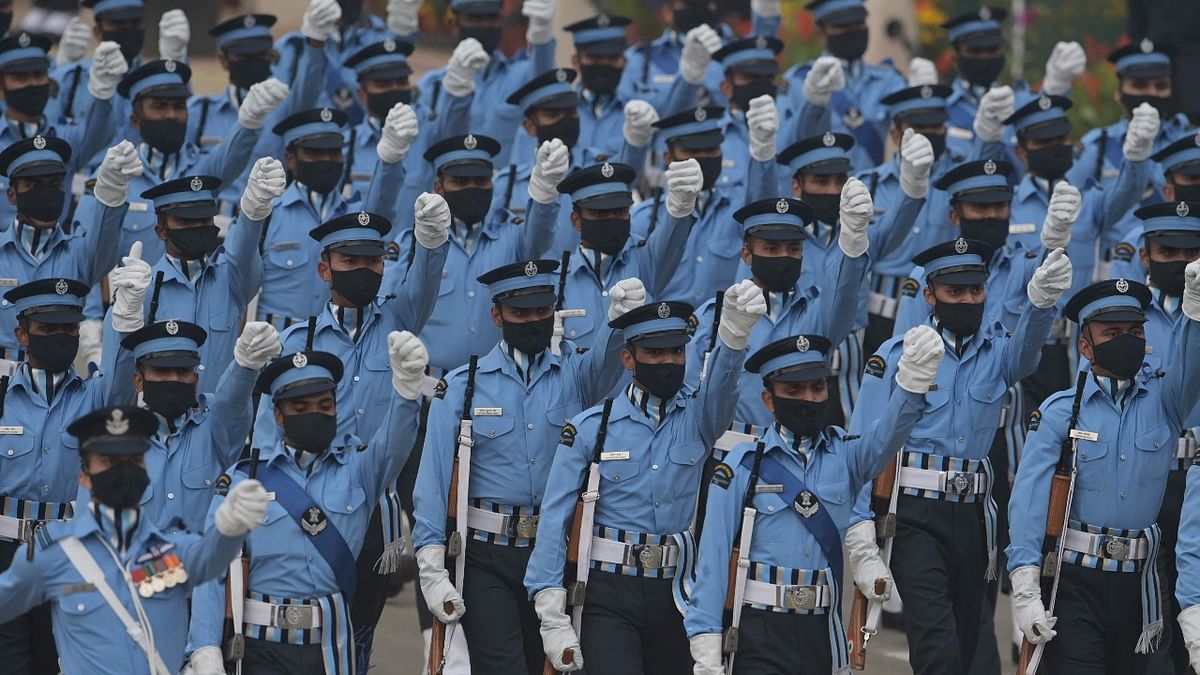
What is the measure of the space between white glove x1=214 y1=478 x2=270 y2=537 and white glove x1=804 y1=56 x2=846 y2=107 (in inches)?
280

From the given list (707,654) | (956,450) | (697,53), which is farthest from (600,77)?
(707,654)

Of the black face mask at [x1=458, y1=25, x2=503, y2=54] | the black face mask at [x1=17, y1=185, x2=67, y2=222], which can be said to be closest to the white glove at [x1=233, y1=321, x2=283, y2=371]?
the black face mask at [x1=17, y1=185, x2=67, y2=222]

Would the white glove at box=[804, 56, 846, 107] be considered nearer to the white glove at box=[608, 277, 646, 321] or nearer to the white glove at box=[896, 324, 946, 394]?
the white glove at box=[608, 277, 646, 321]

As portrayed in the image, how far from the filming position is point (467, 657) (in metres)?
10.2

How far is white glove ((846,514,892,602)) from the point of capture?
10453mm

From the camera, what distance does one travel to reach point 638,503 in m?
10.0

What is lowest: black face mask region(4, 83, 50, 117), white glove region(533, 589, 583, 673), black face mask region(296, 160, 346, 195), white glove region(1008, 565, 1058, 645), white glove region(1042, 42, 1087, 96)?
white glove region(533, 589, 583, 673)

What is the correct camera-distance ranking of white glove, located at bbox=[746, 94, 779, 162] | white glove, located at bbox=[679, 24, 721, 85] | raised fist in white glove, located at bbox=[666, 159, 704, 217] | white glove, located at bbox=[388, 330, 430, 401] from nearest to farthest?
white glove, located at bbox=[388, 330, 430, 401], raised fist in white glove, located at bbox=[666, 159, 704, 217], white glove, located at bbox=[746, 94, 779, 162], white glove, located at bbox=[679, 24, 721, 85]

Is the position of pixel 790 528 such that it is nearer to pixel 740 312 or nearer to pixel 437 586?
pixel 740 312

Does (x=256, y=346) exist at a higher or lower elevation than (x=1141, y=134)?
lower

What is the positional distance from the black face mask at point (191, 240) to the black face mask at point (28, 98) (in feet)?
9.43

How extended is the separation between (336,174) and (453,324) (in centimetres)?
143

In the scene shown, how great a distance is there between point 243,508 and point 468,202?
4.46 m

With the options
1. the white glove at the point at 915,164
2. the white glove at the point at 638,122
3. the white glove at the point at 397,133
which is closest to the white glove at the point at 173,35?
the white glove at the point at 397,133
